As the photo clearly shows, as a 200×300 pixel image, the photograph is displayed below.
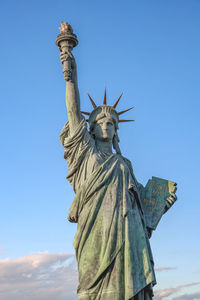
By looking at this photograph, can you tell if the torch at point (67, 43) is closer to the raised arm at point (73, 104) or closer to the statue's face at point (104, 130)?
the raised arm at point (73, 104)

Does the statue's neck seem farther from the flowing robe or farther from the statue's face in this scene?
the flowing robe

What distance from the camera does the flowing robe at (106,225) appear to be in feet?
27.1

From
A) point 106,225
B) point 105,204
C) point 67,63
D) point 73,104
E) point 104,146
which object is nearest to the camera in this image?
point 106,225

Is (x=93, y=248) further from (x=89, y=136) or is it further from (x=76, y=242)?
(x=89, y=136)

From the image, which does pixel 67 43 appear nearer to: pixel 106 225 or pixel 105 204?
pixel 105 204

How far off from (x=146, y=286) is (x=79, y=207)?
213 cm

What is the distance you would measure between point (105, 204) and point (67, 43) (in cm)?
405

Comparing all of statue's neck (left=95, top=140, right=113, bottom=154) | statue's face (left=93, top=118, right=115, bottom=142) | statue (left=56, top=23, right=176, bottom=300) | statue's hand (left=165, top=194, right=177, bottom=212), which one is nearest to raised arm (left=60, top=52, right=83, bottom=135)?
statue (left=56, top=23, right=176, bottom=300)

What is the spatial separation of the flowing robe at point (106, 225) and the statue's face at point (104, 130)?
0.31 meters

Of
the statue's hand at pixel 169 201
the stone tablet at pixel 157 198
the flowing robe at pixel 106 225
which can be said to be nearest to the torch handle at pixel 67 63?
the flowing robe at pixel 106 225

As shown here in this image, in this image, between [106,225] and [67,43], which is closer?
[106,225]

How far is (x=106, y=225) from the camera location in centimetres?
871

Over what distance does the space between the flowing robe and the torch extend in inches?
53.4

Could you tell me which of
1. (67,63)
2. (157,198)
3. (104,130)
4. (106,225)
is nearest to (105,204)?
(106,225)
